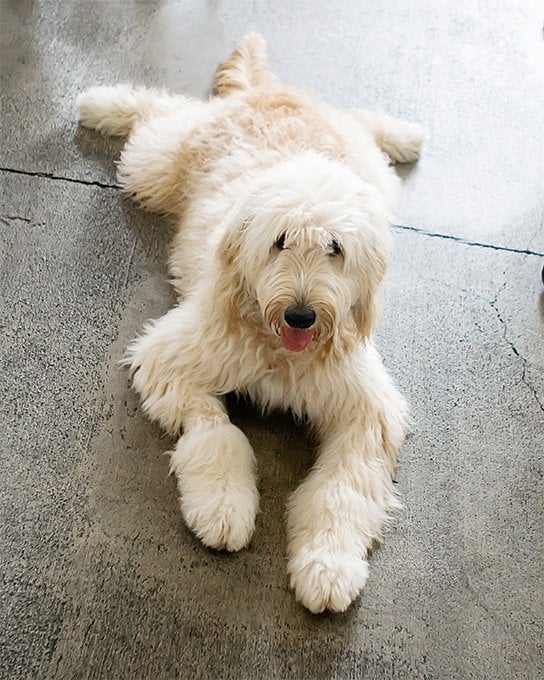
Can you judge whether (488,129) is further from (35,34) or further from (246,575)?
(246,575)

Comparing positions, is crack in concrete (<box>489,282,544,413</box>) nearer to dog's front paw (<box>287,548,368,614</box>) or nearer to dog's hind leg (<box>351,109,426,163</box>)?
dog's hind leg (<box>351,109,426,163</box>)

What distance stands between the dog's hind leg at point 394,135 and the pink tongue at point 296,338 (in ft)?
4.74

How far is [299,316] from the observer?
1.86 metres

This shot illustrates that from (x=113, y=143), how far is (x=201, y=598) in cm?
185

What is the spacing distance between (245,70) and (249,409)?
4.69ft

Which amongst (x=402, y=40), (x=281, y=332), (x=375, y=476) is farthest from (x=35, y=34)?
(x=375, y=476)

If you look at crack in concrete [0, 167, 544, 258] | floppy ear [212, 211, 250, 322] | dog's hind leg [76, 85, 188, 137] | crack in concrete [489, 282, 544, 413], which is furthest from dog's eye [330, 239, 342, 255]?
dog's hind leg [76, 85, 188, 137]

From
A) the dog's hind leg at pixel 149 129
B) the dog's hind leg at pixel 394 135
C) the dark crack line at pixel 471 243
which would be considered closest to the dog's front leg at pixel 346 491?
the dark crack line at pixel 471 243

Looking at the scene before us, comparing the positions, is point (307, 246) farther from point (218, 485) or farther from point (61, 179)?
point (61, 179)

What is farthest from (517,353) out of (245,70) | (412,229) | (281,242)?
(245,70)

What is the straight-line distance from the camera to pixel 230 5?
388 centimetres

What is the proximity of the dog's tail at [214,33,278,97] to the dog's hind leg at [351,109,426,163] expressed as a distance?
393 millimetres

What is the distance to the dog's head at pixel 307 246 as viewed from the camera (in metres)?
1.86

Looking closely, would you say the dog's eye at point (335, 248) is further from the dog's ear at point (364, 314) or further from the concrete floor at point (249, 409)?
the concrete floor at point (249, 409)
